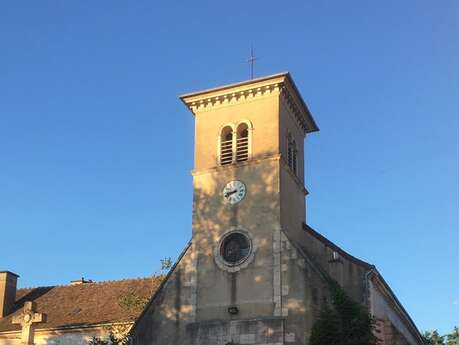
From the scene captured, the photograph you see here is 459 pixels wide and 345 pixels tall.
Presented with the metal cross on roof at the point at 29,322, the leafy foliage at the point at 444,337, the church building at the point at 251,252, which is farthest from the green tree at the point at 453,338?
the metal cross on roof at the point at 29,322

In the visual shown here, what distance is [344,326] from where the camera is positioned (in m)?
23.2

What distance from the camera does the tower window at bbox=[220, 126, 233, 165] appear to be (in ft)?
93.8

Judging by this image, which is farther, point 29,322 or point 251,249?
point 29,322

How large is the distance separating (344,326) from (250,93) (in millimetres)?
10176

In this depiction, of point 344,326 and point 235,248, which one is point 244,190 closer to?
point 235,248

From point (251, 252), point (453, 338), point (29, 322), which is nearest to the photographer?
point (251, 252)

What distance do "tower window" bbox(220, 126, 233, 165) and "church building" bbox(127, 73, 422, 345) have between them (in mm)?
40

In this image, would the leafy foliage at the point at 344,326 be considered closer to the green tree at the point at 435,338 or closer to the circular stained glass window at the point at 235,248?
the circular stained glass window at the point at 235,248

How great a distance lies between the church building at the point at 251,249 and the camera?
82.0ft

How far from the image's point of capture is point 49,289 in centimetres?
3956

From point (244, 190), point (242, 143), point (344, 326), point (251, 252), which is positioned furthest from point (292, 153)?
point (344, 326)

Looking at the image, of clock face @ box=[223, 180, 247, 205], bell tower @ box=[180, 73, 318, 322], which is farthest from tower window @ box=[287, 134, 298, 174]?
clock face @ box=[223, 180, 247, 205]

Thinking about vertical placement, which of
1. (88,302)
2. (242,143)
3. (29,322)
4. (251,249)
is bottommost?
(29,322)

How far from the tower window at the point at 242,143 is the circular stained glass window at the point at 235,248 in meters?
3.14
